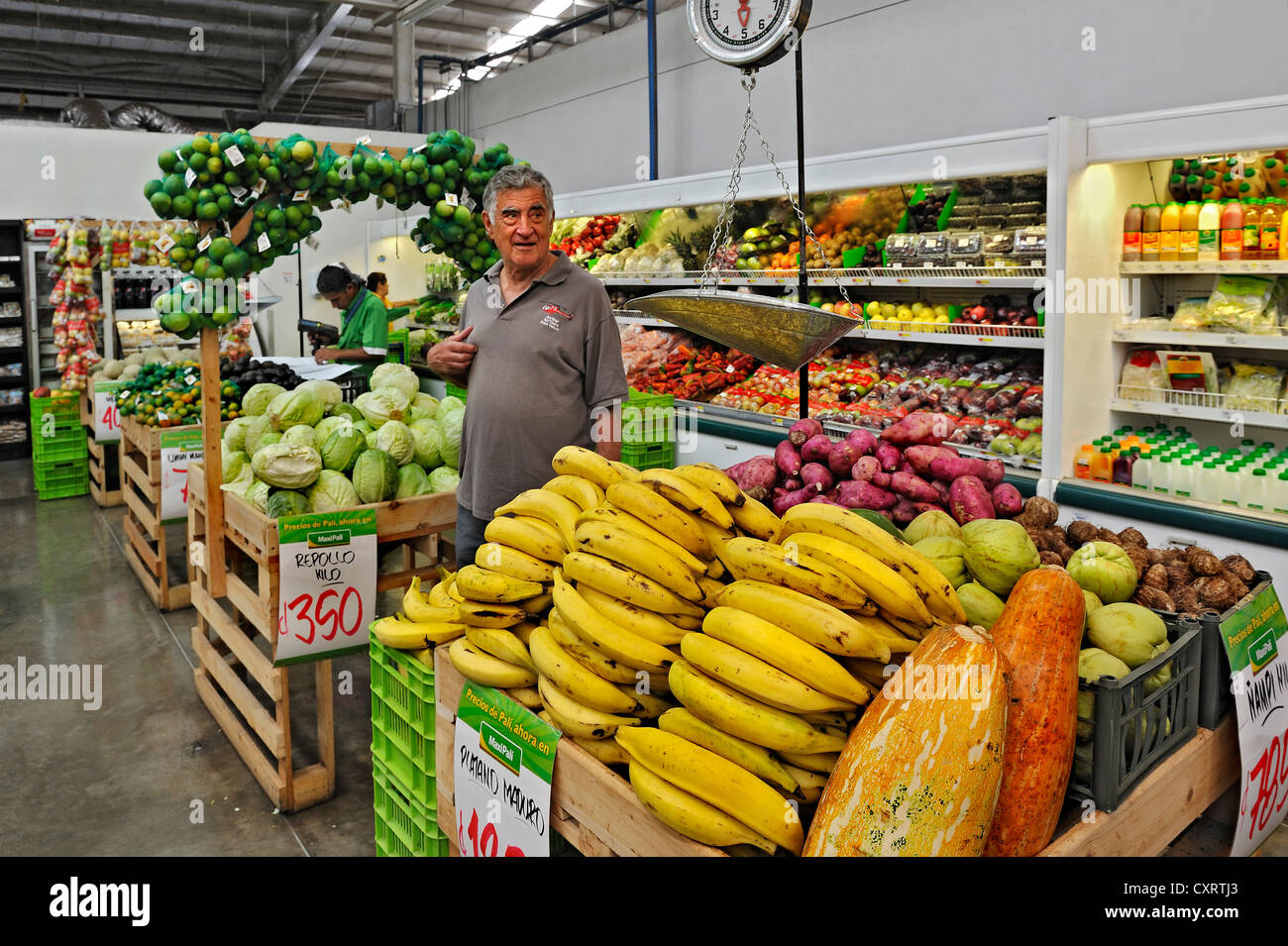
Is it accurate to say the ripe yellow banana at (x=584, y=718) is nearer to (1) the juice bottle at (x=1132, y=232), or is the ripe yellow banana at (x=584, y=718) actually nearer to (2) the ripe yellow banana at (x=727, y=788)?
(2) the ripe yellow banana at (x=727, y=788)

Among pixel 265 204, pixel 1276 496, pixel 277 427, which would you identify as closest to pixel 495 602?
pixel 277 427

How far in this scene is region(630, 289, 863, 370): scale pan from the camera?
2.22m

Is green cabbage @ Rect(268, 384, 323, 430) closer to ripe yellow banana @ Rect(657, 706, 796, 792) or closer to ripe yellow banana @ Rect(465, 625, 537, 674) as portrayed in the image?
ripe yellow banana @ Rect(465, 625, 537, 674)

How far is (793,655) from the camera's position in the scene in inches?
51.7

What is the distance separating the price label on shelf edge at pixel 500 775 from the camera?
64.3 inches

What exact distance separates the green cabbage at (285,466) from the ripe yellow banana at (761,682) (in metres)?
2.32

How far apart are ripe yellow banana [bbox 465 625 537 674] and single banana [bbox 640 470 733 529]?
39 centimetres

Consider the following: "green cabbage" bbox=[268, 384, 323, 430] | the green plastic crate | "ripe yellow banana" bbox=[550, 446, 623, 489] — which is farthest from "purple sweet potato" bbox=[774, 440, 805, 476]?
"green cabbage" bbox=[268, 384, 323, 430]

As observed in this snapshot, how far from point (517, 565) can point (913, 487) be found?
1.00m

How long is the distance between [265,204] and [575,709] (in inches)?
116

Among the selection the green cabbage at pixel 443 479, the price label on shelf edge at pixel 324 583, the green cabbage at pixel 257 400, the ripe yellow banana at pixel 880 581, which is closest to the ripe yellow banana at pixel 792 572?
the ripe yellow banana at pixel 880 581

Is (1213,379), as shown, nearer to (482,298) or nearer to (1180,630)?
(1180,630)

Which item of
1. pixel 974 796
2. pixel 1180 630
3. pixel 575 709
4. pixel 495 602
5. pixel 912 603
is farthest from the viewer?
pixel 495 602
